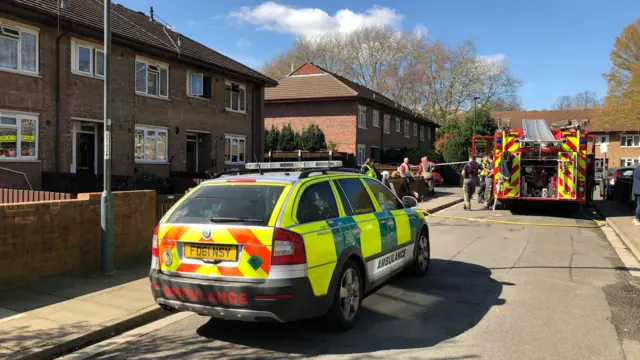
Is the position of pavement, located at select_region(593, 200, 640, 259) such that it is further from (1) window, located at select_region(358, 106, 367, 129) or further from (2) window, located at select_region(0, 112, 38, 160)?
(1) window, located at select_region(358, 106, 367, 129)

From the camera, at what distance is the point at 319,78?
109 feet

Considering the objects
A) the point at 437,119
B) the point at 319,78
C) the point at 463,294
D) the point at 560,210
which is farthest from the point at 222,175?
the point at 437,119

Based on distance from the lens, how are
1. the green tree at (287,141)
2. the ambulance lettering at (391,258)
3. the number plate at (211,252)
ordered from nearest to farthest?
1. the number plate at (211,252)
2. the ambulance lettering at (391,258)
3. the green tree at (287,141)

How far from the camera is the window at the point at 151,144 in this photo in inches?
672

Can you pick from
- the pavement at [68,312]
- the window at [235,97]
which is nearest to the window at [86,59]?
the window at [235,97]

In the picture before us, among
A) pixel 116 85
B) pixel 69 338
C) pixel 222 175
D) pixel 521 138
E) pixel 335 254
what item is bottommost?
pixel 69 338

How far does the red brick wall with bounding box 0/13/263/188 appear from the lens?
535 inches

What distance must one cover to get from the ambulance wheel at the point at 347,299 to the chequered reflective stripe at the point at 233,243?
0.85 m

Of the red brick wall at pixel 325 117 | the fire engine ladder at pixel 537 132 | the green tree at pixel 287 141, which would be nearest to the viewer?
the fire engine ladder at pixel 537 132

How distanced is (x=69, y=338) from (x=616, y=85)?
24.5 m

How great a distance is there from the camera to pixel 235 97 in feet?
73.8

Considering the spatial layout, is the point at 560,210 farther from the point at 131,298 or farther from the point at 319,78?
the point at 319,78

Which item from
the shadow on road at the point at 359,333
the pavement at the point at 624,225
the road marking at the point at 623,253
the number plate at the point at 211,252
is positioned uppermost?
the number plate at the point at 211,252

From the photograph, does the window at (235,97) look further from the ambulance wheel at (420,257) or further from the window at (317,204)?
the window at (317,204)
